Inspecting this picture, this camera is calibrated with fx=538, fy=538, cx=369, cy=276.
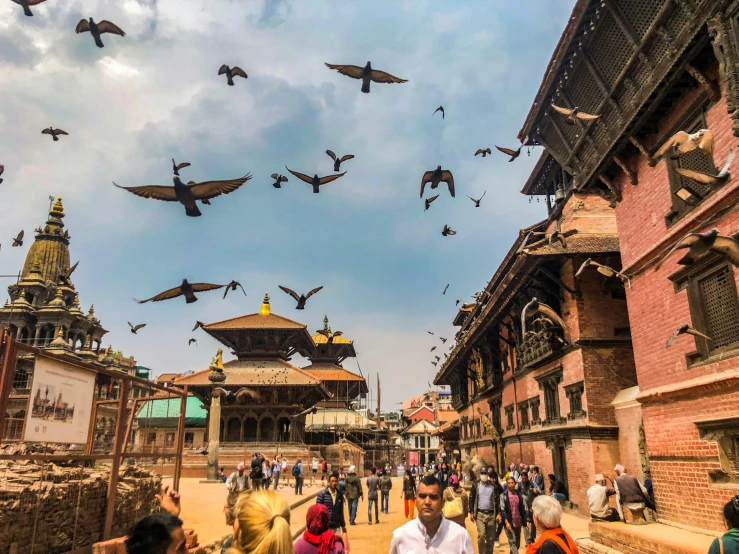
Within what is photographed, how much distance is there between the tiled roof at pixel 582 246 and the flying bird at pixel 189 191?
964 centimetres

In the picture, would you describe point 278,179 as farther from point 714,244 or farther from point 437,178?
point 714,244

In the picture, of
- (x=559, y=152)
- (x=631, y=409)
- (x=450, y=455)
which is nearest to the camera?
(x=631, y=409)

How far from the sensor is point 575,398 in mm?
16000

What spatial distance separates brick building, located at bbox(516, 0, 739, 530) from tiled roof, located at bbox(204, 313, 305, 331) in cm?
3288

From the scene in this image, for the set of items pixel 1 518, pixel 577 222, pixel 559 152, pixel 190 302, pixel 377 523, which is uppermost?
pixel 559 152

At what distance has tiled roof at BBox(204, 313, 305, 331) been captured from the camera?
43.6 meters

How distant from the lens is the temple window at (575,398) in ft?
50.6

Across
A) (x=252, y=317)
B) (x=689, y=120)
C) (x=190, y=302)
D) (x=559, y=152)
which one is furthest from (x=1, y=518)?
(x=252, y=317)

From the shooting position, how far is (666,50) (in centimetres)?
998

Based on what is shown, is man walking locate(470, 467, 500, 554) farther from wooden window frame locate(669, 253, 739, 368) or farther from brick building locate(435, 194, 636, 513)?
brick building locate(435, 194, 636, 513)

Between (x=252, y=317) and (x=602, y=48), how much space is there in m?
37.3

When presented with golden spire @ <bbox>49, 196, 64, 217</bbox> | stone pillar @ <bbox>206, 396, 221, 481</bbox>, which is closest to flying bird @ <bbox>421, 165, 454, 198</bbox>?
stone pillar @ <bbox>206, 396, 221, 481</bbox>

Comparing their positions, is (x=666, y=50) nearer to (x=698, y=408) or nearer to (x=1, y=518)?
(x=698, y=408)

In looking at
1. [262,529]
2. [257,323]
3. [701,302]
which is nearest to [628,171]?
[701,302]
